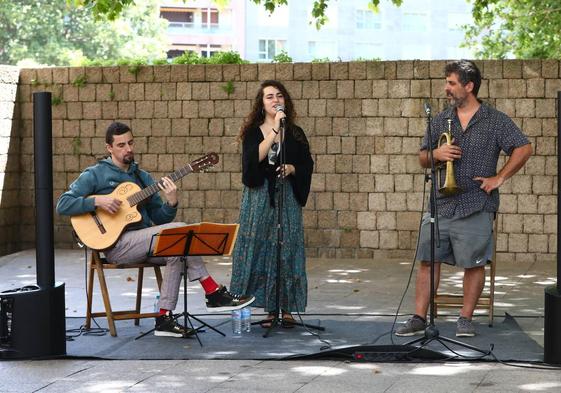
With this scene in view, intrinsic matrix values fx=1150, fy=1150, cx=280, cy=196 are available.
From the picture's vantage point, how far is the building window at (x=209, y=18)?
63125 mm

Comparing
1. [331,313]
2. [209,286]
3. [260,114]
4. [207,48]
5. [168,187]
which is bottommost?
[331,313]

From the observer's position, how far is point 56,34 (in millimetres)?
47781

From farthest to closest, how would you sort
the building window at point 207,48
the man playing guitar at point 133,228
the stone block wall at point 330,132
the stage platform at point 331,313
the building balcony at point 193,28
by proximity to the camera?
1. the building window at point 207,48
2. the building balcony at point 193,28
3. the stone block wall at point 330,132
4. the man playing guitar at point 133,228
5. the stage platform at point 331,313

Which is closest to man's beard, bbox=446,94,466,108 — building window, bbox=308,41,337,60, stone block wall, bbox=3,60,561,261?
stone block wall, bbox=3,60,561,261

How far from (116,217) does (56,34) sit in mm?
41018

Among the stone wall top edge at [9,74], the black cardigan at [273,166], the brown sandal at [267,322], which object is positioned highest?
the stone wall top edge at [9,74]

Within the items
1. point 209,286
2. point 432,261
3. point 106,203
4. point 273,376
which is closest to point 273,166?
point 209,286

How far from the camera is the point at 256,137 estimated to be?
830 cm

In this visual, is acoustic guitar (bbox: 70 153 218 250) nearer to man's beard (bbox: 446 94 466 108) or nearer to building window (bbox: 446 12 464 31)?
man's beard (bbox: 446 94 466 108)

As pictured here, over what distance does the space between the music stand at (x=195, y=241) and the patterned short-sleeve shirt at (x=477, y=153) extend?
1.49m

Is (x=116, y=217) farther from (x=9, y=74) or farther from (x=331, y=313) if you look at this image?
(x=9, y=74)

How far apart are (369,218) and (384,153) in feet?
2.54

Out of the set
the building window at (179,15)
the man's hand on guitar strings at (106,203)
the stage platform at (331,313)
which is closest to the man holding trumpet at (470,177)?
the stage platform at (331,313)

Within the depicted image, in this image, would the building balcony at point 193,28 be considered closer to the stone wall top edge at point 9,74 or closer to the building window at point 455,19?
the building window at point 455,19
